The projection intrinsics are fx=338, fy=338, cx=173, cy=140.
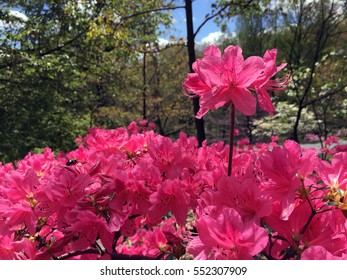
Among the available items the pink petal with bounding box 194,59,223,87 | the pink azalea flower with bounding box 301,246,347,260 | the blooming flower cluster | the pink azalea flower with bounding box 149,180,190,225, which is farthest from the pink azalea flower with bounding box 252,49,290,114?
the pink azalea flower with bounding box 301,246,347,260

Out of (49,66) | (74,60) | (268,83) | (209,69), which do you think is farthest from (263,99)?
(74,60)

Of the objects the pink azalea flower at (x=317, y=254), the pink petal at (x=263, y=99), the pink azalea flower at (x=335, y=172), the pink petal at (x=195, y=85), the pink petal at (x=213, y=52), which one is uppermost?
the pink petal at (x=213, y=52)

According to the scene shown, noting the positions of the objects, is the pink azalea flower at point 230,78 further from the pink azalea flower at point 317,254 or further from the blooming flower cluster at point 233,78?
the pink azalea flower at point 317,254

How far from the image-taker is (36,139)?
751 centimetres

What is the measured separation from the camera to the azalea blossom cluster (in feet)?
2.54

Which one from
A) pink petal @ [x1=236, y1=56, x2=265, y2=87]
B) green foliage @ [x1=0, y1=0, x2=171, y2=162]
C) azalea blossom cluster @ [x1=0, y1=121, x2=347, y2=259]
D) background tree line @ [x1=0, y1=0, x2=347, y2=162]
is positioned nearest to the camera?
azalea blossom cluster @ [x1=0, y1=121, x2=347, y2=259]

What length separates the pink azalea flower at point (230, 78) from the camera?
90 cm

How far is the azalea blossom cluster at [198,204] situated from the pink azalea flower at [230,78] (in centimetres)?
16

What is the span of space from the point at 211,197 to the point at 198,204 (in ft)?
0.40

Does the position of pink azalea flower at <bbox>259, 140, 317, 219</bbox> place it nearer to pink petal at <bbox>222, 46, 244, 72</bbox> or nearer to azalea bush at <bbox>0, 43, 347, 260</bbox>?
azalea bush at <bbox>0, 43, 347, 260</bbox>

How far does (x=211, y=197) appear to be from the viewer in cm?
87

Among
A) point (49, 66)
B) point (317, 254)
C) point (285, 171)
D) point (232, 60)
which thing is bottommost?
point (317, 254)

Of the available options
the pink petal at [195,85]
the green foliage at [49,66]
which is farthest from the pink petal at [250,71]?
the green foliage at [49,66]

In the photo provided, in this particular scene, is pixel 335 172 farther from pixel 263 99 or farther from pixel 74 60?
pixel 74 60
